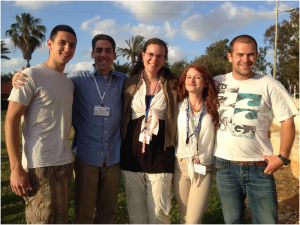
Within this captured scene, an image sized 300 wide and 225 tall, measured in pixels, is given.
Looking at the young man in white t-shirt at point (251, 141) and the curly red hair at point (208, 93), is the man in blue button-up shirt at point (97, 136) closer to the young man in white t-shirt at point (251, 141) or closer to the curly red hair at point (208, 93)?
the curly red hair at point (208, 93)

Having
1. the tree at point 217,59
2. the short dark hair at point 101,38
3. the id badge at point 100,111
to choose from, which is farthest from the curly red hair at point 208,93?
the tree at point 217,59

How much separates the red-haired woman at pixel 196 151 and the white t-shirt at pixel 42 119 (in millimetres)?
1413

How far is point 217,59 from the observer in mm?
35812

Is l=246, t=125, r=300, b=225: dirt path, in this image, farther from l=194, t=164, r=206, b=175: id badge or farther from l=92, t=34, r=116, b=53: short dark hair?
l=92, t=34, r=116, b=53: short dark hair

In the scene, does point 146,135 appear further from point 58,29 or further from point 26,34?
point 26,34

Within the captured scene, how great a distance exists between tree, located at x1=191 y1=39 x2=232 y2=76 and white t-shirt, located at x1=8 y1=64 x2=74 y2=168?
95.9ft

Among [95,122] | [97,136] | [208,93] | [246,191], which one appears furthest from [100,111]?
[246,191]

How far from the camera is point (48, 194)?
7.98 ft

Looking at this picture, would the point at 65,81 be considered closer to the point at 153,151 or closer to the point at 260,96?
the point at 153,151

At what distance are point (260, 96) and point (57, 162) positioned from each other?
7.77ft

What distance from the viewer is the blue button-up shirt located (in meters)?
3.06

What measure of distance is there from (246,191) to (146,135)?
135 centimetres

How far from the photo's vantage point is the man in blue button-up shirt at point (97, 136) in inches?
121

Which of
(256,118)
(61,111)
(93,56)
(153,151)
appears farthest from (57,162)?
(256,118)
